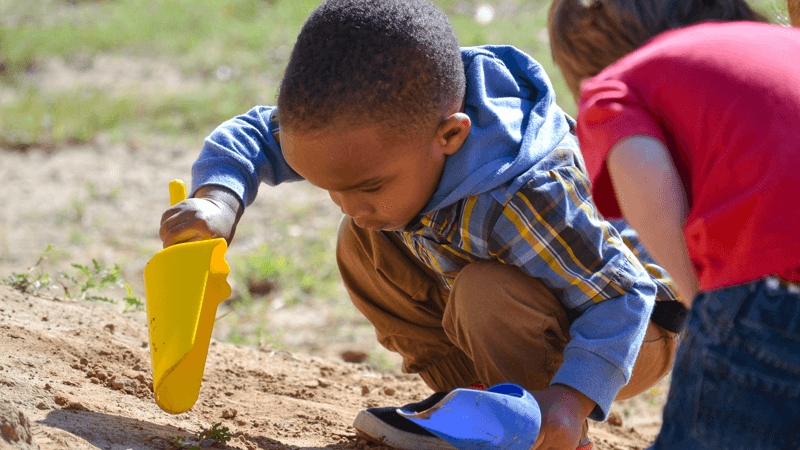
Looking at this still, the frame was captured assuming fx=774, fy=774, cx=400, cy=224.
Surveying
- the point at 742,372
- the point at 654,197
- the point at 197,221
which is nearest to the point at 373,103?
the point at 197,221

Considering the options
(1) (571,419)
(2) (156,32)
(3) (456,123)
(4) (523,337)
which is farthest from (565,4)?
(2) (156,32)

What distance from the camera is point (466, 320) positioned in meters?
1.75

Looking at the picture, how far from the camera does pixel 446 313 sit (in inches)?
73.2

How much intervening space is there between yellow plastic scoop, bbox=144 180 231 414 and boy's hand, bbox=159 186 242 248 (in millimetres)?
100

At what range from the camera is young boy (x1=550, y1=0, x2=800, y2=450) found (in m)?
1.15

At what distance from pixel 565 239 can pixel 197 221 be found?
0.81 m

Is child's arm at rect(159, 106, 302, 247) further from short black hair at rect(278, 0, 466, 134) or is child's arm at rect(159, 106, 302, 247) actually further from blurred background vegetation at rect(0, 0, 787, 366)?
blurred background vegetation at rect(0, 0, 787, 366)

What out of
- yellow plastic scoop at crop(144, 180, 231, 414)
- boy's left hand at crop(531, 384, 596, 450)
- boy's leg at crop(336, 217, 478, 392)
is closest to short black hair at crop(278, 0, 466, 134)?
yellow plastic scoop at crop(144, 180, 231, 414)

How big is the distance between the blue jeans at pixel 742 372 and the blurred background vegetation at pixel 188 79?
173cm

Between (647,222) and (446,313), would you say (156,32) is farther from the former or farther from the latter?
(647,222)

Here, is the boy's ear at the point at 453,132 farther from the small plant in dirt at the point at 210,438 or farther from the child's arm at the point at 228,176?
the small plant in dirt at the point at 210,438

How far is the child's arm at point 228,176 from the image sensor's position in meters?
1.74

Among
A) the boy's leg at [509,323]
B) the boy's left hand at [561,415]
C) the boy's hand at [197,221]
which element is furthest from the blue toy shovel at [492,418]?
the boy's hand at [197,221]

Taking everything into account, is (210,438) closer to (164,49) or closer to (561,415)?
(561,415)
